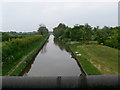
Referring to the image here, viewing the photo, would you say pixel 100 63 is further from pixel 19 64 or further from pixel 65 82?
pixel 65 82

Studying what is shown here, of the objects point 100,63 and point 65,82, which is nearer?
point 65,82

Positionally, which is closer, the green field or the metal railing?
the metal railing

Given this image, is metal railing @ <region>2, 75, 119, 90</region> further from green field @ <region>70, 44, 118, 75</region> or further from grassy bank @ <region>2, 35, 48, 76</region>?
grassy bank @ <region>2, 35, 48, 76</region>

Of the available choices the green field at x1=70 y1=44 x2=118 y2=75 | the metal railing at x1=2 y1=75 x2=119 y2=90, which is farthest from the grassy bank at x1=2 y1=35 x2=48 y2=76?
the metal railing at x1=2 y1=75 x2=119 y2=90

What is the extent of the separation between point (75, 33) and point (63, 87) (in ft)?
75.0

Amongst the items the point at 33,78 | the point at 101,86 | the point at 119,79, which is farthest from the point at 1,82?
the point at 119,79

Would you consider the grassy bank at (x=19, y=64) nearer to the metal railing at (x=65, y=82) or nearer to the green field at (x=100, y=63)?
the green field at (x=100, y=63)

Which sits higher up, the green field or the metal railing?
the metal railing

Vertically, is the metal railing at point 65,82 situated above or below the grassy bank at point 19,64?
above

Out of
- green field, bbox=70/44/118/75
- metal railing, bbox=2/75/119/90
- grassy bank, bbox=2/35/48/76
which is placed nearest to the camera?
metal railing, bbox=2/75/119/90

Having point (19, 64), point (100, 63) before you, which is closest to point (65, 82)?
point (100, 63)

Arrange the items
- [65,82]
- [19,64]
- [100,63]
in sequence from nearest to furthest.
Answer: [65,82], [100,63], [19,64]

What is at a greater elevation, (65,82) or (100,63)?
(65,82)

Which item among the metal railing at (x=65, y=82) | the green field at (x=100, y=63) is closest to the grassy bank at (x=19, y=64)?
the green field at (x=100, y=63)
